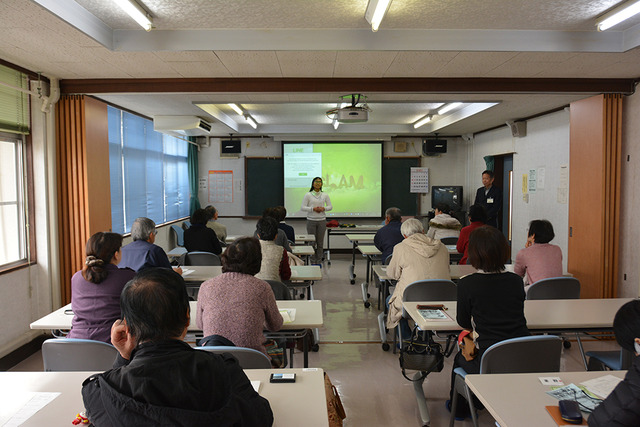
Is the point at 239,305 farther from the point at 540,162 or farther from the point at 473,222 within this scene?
the point at 540,162

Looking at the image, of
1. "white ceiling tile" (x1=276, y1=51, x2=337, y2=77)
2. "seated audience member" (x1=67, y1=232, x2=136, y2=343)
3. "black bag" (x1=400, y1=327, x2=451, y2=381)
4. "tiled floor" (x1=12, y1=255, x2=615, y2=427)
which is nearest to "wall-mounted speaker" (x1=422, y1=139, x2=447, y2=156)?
"tiled floor" (x1=12, y1=255, x2=615, y2=427)

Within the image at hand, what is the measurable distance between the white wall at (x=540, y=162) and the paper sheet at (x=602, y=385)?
4.58 m

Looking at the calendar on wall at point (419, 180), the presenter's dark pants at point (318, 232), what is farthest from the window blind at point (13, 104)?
the calendar on wall at point (419, 180)

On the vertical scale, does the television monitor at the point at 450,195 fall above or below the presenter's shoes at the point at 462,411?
above

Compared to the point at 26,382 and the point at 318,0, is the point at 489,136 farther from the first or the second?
the point at 26,382

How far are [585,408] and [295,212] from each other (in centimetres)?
842

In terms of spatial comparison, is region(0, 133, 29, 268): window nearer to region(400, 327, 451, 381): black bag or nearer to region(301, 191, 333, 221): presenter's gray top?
region(400, 327, 451, 381): black bag

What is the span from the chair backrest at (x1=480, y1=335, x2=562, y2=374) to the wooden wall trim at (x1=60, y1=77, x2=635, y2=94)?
3.00m

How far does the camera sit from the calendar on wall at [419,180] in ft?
32.8

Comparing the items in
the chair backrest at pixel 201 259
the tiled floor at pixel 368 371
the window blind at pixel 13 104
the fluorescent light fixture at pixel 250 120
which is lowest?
the tiled floor at pixel 368 371

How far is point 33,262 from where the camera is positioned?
4301 millimetres

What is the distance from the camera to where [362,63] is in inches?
155

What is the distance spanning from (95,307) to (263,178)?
24.6ft

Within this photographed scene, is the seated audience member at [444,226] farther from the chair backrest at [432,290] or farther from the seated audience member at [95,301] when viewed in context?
the seated audience member at [95,301]
